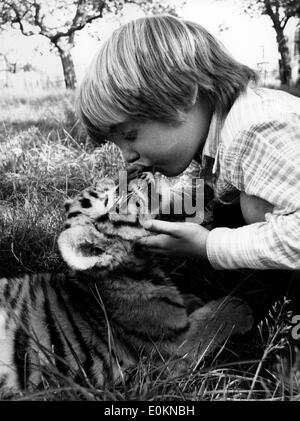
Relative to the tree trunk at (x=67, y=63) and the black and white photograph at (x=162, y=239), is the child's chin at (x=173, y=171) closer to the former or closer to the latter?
the black and white photograph at (x=162, y=239)

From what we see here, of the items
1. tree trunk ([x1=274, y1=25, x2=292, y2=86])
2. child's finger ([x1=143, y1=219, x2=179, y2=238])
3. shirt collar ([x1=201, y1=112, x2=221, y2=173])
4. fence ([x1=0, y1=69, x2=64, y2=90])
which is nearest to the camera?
child's finger ([x1=143, y1=219, x2=179, y2=238])

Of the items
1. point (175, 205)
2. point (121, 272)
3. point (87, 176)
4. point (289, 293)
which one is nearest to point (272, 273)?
point (289, 293)

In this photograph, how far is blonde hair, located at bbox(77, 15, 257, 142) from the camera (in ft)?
7.28

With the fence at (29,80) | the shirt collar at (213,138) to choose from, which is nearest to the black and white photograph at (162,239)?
the shirt collar at (213,138)

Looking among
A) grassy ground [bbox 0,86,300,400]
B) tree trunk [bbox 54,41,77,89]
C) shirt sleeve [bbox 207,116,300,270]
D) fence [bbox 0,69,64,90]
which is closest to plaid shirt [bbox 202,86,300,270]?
shirt sleeve [bbox 207,116,300,270]

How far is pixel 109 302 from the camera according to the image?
7.74 feet

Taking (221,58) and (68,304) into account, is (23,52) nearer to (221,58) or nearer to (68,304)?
(221,58)

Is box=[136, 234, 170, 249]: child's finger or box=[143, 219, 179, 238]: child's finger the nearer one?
box=[143, 219, 179, 238]: child's finger

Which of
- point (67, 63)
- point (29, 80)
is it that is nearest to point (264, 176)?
point (67, 63)

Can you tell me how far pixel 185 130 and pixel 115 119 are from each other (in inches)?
12.4

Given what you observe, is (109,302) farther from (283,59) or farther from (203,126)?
(283,59)

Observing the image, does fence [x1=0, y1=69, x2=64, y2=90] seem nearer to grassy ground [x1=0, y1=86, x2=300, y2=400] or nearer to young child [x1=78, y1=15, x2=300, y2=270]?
grassy ground [x1=0, y1=86, x2=300, y2=400]

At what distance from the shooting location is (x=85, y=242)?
2193 millimetres

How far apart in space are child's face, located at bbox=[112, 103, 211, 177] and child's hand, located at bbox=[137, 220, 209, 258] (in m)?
0.35
